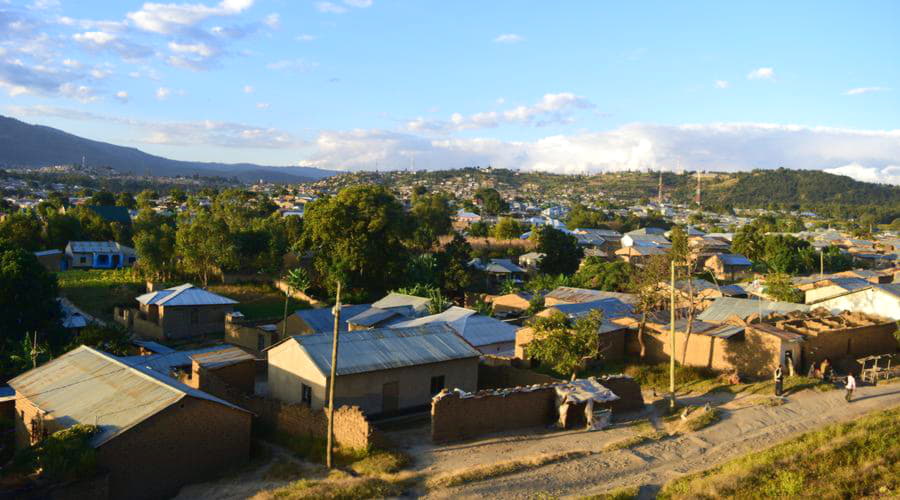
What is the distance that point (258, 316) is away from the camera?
127 ft

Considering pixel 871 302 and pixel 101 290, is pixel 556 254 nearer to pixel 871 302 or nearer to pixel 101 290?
pixel 871 302

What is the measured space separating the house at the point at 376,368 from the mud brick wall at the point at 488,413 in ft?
9.27

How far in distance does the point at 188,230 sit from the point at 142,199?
56.1m

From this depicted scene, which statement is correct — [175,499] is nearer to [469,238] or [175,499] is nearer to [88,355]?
[88,355]

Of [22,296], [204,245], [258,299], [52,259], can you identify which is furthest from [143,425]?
[52,259]

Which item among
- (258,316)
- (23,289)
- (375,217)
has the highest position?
(375,217)

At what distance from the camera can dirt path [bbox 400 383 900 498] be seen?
47.2 ft

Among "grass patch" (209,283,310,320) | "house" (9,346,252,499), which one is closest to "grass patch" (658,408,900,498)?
"house" (9,346,252,499)

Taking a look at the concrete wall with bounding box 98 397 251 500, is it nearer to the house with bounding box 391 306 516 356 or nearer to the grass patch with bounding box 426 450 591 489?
the grass patch with bounding box 426 450 591 489

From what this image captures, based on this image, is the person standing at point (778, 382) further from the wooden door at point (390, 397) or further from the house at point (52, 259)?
the house at point (52, 259)

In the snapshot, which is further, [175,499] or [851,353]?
[851,353]

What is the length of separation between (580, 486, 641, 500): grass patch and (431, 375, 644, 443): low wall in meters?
4.65

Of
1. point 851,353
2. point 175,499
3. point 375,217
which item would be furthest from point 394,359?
point 375,217

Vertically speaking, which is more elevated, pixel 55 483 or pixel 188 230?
pixel 188 230
